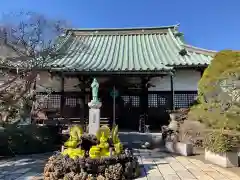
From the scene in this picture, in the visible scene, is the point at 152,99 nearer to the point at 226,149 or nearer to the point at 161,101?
the point at 161,101

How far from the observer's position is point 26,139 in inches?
436

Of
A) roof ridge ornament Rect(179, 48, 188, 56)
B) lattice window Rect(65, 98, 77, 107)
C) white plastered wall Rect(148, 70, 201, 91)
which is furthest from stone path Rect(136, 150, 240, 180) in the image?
roof ridge ornament Rect(179, 48, 188, 56)

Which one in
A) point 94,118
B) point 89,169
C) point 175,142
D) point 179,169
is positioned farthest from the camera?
point 94,118

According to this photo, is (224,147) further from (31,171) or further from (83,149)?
(31,171)

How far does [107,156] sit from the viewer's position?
6914 mm

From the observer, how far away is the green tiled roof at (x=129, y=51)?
47.0 ft

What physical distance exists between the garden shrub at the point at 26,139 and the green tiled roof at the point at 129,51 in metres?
3.86

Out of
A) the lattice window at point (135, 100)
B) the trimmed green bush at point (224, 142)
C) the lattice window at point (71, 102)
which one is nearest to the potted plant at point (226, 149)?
the trimmed green bush at point (224, 142)

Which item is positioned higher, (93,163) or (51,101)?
(51,101)

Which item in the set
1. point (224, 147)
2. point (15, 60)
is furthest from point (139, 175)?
point (15, 60)

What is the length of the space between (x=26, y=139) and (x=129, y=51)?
9289 millimetres

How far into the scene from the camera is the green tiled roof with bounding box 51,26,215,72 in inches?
564

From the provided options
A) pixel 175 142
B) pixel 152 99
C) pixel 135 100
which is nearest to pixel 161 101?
pixel 152 99

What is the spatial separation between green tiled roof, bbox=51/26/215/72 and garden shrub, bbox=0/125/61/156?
3.86 metres
